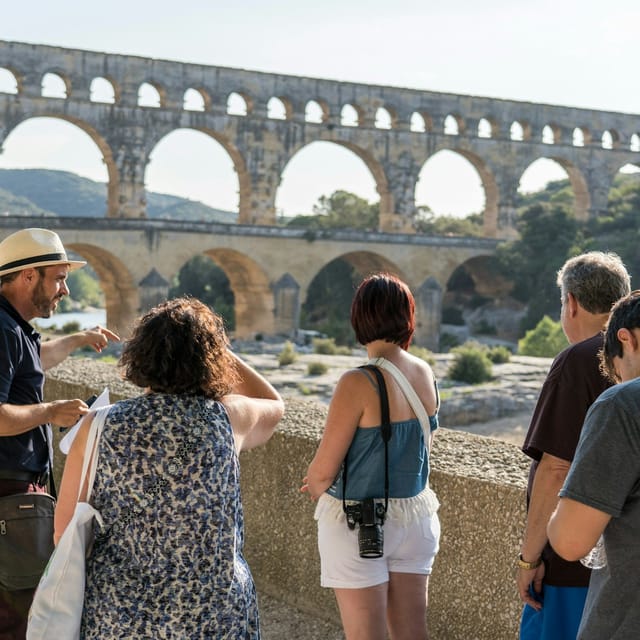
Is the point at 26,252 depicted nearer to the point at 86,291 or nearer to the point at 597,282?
the point at 597,282

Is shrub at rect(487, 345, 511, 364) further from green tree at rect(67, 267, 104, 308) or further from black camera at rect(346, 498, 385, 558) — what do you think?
green tree at rect(67, 267, 104, 308)

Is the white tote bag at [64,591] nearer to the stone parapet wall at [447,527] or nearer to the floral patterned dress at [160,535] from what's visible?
the floral patterned dress at [160,535]

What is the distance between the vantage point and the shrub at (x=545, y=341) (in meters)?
28.3

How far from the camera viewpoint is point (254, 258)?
111ft

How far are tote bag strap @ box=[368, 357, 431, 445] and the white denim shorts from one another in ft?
0.85

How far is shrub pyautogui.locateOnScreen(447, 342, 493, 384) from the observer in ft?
72.2

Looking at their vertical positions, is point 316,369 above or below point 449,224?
below

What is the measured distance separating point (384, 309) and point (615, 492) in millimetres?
968

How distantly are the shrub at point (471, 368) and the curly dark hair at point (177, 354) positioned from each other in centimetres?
2000

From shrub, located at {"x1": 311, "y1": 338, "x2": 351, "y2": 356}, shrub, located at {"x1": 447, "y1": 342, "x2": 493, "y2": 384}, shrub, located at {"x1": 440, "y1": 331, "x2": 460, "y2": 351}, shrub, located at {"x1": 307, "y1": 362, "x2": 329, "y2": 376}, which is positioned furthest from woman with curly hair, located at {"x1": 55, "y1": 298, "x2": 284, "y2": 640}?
shrub, located at {"x1": 440, "y1": 331, "x2": 460, "y2": 351}

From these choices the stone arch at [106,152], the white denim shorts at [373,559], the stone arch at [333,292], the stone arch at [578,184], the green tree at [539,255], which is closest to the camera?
the white denim shorts at [373,559]

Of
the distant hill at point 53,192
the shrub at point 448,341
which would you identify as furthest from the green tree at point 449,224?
the distant hill at point 53,192

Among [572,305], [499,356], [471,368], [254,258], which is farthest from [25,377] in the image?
[254,258]

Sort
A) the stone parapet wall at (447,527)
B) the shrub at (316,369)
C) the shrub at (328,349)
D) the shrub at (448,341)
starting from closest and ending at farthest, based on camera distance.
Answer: the stone parapet wall at (447,527)
the shrub at (316,369)
the shrub at (328,349)
the shrub at (448,341)
